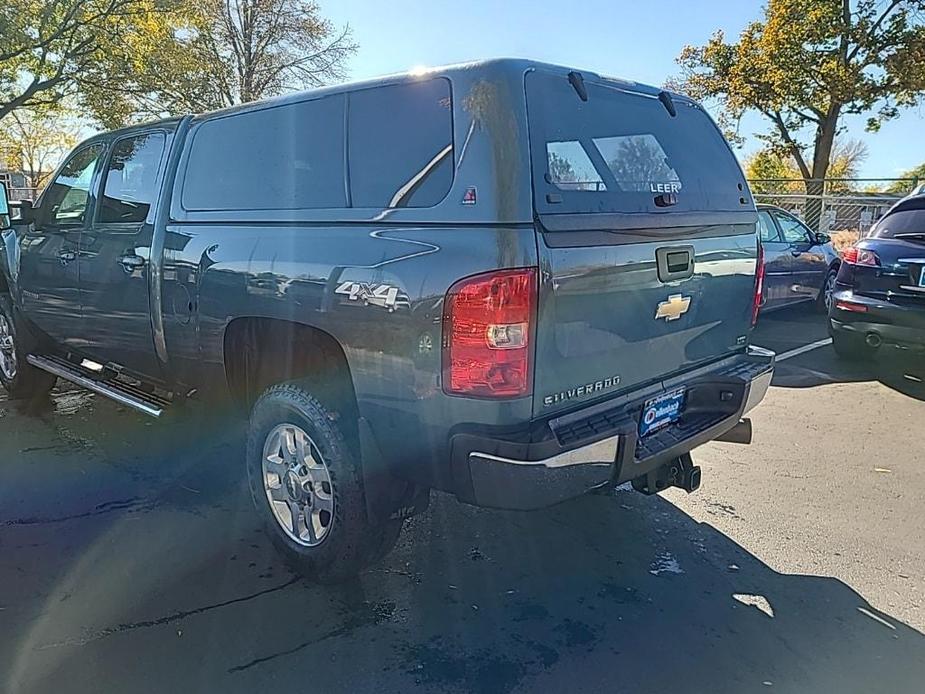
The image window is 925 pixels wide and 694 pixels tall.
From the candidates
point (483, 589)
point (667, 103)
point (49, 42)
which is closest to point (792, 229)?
point (667, 103)

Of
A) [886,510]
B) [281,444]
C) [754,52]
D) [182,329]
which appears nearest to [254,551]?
[281,444]

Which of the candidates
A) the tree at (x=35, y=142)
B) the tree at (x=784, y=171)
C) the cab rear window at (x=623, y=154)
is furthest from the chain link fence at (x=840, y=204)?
the tree at (x=35, y=142)

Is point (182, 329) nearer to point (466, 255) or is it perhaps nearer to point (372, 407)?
point (372, 407)

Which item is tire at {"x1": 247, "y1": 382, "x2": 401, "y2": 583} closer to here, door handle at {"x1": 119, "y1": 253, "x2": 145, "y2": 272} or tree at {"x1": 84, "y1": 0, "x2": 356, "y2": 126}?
door handle at {"x1": 119, "y1": 253, "x2": 145, "y2": 272}

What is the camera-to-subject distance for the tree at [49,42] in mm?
15406

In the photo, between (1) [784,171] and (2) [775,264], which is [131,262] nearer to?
(2) [775,264]

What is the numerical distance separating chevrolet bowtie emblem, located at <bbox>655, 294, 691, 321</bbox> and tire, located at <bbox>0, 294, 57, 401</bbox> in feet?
15.2

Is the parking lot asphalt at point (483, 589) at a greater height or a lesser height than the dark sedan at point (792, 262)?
lesser

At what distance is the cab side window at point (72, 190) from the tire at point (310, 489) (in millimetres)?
2399

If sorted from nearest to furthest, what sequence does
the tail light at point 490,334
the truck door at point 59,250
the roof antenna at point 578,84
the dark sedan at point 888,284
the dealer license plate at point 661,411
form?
the tail light at point 490,334 < the roof antenna at point 578,84 < the dealer license plate at point 661,411 < the truck door at point 59,250 < the dark sedan at point 888,284

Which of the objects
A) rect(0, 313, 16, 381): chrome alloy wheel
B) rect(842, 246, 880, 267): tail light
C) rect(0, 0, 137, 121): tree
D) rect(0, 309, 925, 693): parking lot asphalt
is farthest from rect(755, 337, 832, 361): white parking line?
rect(0, 0, 137, 121): tree

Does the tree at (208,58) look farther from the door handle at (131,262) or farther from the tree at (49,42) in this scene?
the door handle at (131,262)

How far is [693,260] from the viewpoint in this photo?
124 inches

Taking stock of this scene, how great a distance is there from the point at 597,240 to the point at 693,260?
69 cm
